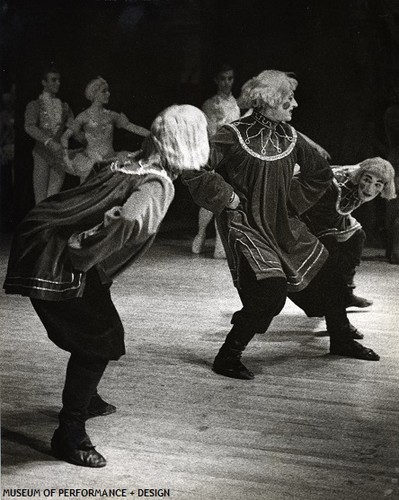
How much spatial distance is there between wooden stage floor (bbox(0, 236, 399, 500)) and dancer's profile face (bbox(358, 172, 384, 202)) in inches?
29.3

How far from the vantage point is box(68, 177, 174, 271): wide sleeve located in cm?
304

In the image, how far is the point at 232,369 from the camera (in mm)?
4414

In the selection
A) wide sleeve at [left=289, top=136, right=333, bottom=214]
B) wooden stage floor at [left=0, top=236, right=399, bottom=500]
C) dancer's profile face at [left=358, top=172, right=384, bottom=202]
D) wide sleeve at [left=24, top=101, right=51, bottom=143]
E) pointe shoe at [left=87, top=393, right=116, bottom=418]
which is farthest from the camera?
wide sleeve at [left=24, top=101, right=51, bottom=143]

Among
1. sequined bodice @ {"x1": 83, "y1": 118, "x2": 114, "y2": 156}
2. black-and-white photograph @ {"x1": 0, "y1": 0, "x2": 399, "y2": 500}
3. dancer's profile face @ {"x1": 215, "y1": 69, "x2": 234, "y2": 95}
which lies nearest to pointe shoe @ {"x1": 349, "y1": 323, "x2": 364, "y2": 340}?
black-and-white photograph @ {"x1": 0, "y1": 0, "x2": 399, "y2": 500}

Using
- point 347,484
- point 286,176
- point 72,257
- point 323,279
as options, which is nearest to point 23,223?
point 72,257

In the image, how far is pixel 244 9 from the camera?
7.88m

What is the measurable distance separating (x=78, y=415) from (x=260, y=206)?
150 cm

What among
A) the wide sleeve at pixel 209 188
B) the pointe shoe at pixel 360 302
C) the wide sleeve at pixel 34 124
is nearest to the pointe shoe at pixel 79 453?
the wide sleeve at pixel 209 188

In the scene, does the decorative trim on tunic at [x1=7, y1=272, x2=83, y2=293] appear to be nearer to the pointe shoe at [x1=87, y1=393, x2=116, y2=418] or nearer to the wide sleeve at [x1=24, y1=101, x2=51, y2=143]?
the pointe shoe at [x1=87, y1=393, x2=116, y2=418]

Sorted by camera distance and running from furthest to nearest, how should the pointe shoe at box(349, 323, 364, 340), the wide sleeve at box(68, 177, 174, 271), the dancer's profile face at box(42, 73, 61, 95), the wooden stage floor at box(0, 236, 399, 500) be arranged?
the dancer's profile face at box(42, 73, 61, 95), the pointe shoe at box(349, 323, 364, 340), the wooden stage floor at box(0, 236, 399, 500), the wide sleeve at box(68, 177, 174, 271)

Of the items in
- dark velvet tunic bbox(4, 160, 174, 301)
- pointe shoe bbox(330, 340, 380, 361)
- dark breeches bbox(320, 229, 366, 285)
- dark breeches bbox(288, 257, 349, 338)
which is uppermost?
dark velvet tunic bbox(4, 160, 174, 301)

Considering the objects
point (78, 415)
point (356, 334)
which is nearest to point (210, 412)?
point (78, 415)

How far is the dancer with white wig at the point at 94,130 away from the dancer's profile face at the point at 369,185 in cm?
216

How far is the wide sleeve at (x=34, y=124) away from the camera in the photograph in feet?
23.1
